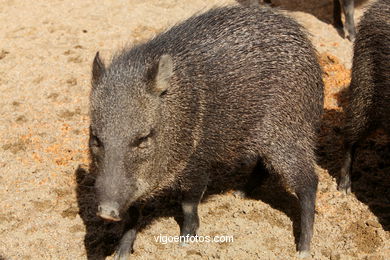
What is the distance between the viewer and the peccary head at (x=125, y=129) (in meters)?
2.93

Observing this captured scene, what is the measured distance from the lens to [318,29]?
6598mm

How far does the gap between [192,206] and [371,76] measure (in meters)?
1.54

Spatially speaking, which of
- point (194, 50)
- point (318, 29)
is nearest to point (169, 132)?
point (194, 50)

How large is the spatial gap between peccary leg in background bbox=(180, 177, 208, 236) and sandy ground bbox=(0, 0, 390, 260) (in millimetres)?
111

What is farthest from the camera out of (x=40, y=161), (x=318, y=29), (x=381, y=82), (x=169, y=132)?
(x=318, y=29)

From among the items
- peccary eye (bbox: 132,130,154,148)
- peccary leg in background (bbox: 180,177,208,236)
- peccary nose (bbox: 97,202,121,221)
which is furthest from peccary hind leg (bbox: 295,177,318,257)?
peccary nose (bbox: 97,202,121,221)

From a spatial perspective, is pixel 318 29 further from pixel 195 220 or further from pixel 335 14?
pixel 195 220

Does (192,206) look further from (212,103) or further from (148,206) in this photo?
(212,103)

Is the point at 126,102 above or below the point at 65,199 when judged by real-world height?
above

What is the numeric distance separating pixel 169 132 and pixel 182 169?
312 millimetres

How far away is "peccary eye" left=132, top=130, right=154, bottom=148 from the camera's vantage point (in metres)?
3.03

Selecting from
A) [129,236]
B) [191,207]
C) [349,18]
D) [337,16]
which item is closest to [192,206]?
[191,207]

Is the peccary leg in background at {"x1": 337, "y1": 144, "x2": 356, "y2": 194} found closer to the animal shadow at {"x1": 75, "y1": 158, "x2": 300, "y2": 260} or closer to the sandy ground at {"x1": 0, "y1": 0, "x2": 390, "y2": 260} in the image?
the sandy ground at {"x1": 0, "y1": 0, "x2": 390, "y2": 260}

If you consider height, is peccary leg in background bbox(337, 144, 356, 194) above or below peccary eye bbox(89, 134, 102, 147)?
below
